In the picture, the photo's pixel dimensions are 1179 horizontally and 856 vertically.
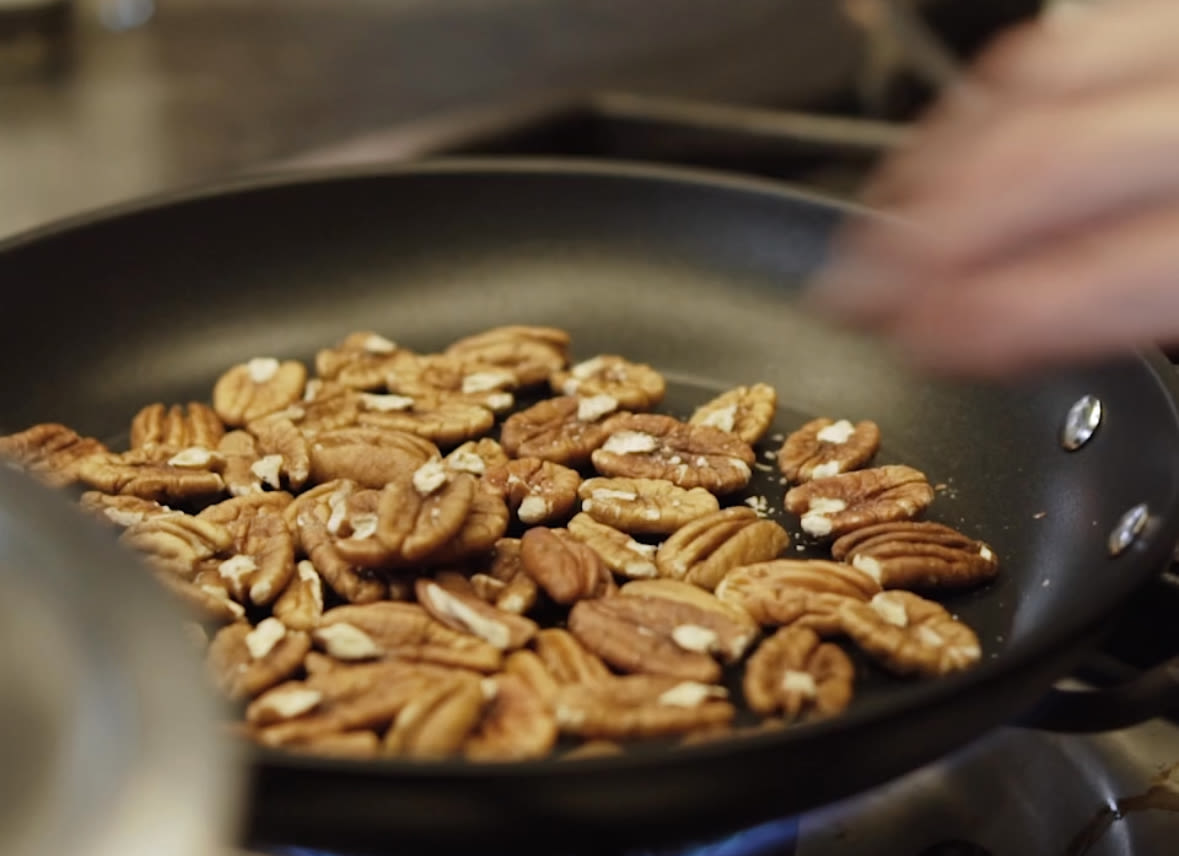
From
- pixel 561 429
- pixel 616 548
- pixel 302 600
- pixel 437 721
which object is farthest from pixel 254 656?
pixel 561 429

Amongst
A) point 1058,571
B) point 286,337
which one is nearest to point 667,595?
point 1058,571

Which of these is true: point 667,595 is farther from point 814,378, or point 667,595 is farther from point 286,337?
point 286,337

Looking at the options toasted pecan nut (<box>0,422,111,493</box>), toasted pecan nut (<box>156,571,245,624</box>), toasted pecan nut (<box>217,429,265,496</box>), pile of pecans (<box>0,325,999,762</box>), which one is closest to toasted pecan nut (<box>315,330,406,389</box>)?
pile of pecans (<box>0,325,999,762</box>)

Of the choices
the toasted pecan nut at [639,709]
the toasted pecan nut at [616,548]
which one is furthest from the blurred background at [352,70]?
the toasted pecan nut at [639,709]

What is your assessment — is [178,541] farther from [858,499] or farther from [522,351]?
[858,499]

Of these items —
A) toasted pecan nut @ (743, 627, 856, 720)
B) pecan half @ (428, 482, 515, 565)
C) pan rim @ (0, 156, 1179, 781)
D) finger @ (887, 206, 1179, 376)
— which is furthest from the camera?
pecan half @ (428, 482, 515, 565)

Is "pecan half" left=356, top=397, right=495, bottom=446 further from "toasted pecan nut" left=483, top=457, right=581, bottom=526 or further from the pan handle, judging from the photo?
the pan handle
